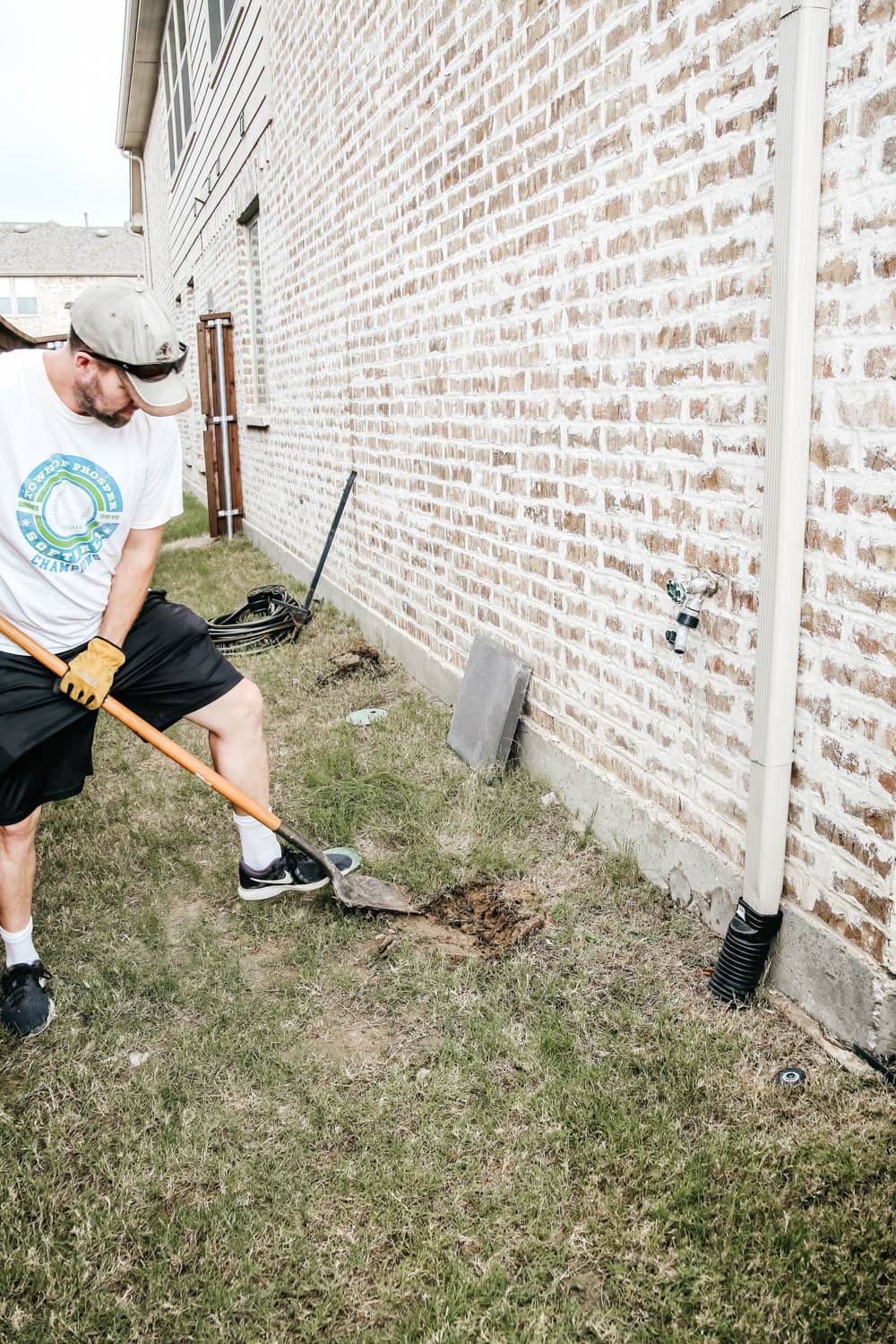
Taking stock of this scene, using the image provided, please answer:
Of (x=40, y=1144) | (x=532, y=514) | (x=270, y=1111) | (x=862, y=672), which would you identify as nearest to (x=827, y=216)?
(x=862, y=672)

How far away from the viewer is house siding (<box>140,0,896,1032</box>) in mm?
2434

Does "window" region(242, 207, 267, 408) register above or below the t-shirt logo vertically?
above

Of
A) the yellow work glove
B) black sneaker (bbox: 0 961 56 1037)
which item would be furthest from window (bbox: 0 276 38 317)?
black sneaker (bbox: 0 961 56 1037)

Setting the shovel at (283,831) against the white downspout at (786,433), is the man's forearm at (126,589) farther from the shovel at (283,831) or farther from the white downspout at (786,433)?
the white downspout at (786,433)

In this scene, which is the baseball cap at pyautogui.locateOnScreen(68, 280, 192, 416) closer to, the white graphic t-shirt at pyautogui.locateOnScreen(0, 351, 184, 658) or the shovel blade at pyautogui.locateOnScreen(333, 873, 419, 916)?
the white graphic t-shirt at pyautogui.locateOnScreen(0, 351, 184, 658)

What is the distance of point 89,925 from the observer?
363 centimetres

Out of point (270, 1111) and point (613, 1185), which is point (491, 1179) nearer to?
point (613, 1185)

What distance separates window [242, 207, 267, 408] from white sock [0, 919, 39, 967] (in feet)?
30.2

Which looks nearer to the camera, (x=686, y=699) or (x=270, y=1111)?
(x=270, y=1111)

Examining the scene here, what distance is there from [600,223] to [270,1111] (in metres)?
2.95

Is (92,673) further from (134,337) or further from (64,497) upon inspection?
(134,337)

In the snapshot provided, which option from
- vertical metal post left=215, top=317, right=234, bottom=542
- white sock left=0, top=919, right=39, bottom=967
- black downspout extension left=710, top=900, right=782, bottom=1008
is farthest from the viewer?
vertical metal post left=215, top=317, right=234, bottom=542

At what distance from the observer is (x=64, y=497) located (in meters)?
3.02

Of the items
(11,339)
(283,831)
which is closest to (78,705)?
(283,831)
